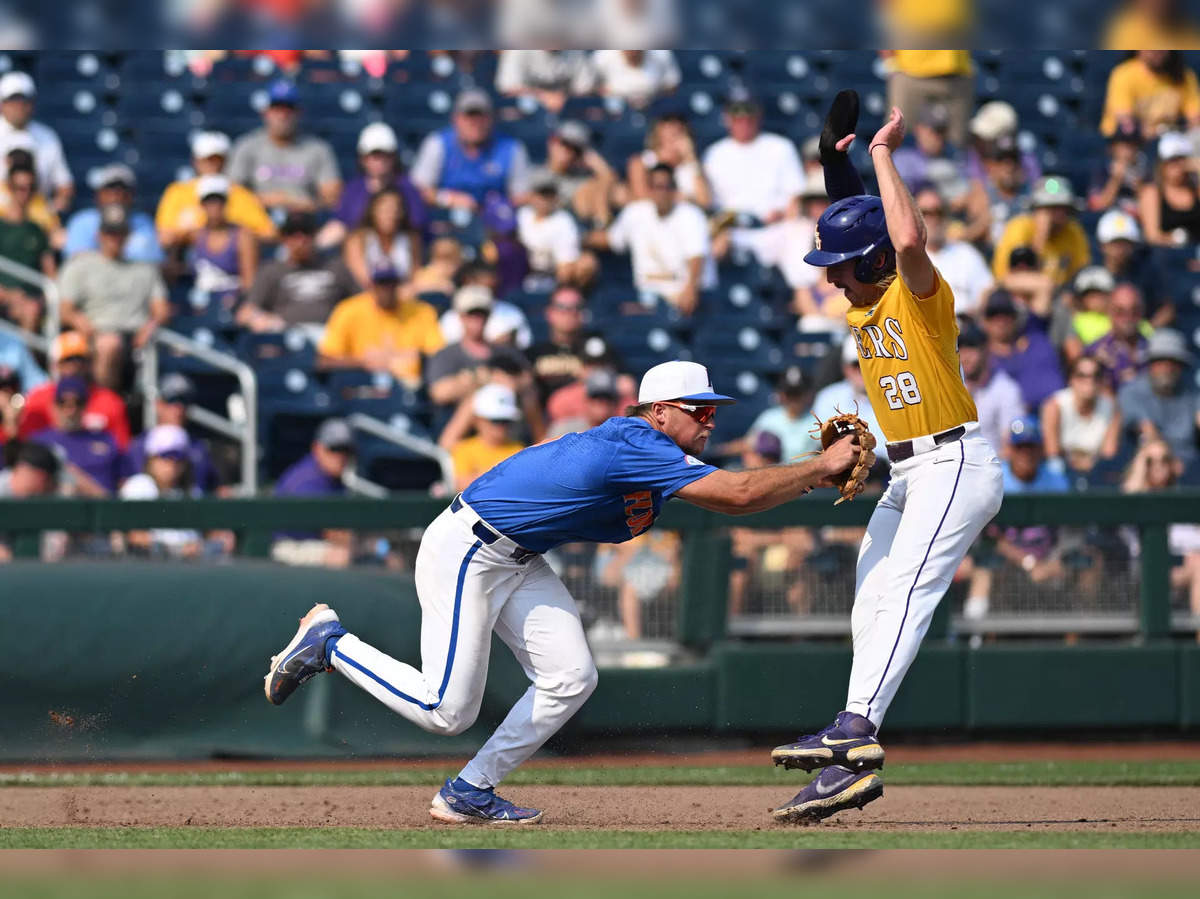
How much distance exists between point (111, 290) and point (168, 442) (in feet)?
6.01

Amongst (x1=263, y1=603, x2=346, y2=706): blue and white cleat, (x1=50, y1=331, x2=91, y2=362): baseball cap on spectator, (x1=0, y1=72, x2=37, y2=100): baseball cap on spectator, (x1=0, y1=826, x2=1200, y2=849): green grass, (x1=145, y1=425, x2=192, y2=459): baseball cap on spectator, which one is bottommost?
(x1=0, y1=826, x2=1200, y2=849): green grass

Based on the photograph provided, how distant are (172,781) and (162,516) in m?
1.45

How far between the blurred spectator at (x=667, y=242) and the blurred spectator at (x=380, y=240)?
146 cm

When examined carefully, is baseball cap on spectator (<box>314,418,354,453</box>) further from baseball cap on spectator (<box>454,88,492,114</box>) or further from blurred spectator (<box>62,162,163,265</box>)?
baseball cap on spectator (<box>454,88,492,114</box>)

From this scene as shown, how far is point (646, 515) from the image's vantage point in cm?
617

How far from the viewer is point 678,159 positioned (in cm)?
1292

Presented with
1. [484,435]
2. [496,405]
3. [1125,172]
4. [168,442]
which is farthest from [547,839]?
[1125,172]

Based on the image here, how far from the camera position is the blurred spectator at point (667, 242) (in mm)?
12266

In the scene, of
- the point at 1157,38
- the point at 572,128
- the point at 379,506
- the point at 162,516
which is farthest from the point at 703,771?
the point at 572,128

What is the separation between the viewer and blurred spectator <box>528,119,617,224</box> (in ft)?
41.7

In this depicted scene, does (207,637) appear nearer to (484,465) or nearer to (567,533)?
(484,465)

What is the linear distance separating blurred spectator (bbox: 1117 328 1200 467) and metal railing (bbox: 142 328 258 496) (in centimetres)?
521

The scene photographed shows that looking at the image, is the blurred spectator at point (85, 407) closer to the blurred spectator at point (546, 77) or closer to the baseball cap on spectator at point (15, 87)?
the baseball cap on spectator at point (15, 87)

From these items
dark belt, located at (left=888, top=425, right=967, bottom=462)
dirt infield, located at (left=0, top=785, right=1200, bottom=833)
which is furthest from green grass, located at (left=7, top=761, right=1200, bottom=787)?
dark belt, located at (left=888, top=425, right=967, bottom=462)
